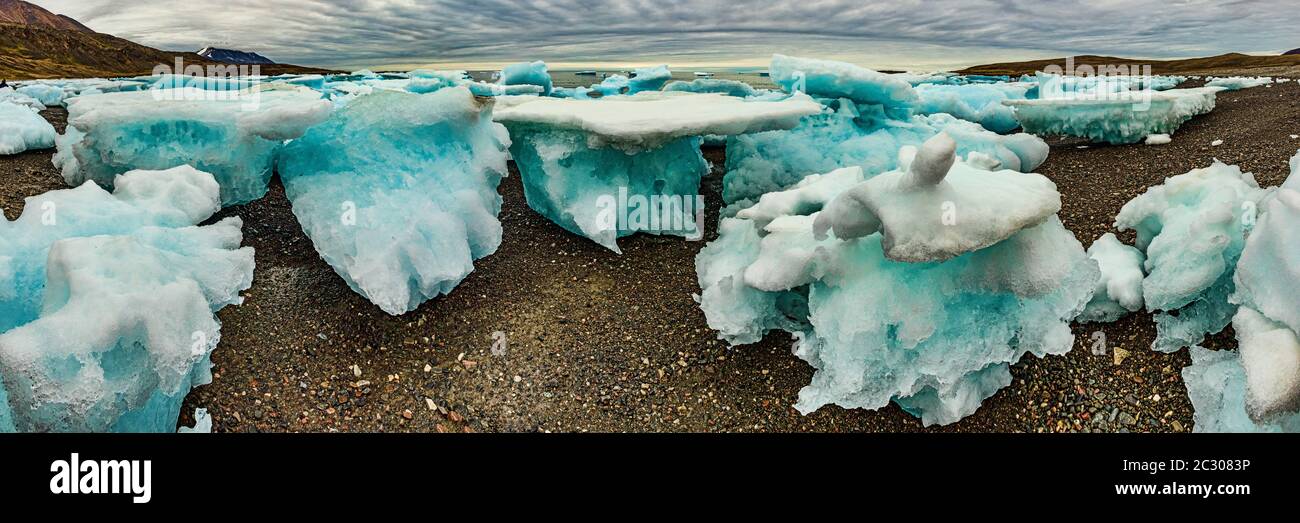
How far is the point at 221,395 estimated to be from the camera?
297cm

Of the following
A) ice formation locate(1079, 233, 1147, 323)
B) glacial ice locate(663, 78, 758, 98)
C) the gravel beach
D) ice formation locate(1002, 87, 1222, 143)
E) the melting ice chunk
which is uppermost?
glacial ice locate(663, 78, 758, 98)

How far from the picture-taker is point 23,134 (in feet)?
17.6

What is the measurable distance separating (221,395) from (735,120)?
3.00 meters

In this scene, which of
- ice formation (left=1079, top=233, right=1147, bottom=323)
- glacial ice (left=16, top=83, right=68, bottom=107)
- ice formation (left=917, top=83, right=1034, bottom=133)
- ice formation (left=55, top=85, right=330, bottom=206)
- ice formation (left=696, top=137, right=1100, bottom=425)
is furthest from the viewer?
glacial ice (left=16, top=83, right=68, bottom=107)

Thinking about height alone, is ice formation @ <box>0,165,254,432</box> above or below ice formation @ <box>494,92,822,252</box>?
below

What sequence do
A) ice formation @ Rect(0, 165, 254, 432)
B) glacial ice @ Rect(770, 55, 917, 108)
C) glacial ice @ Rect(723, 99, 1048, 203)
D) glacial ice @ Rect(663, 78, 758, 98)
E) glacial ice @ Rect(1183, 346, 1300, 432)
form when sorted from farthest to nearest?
glacial ice @ Rect(663, 78, 758, 98) < glacial ice @ Rect(770, 55, 917, 108) < glacial ice @ Rect(723, 99, 1048, 203) < glacial ice @ Rect(1183, 346, 1300, 432) < ice formation @ Rect(0, 165, 254, 432)

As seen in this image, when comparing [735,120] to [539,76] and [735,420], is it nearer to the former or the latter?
[735,420]

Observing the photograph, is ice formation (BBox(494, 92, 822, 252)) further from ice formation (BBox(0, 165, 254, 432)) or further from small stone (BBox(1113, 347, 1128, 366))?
small stone (BBox(1113, 347, 1128, 366))

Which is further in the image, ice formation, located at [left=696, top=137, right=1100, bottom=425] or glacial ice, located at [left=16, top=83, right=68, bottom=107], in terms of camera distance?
glacial ice, located at [left=16, top=83, right=68, bottom=107]

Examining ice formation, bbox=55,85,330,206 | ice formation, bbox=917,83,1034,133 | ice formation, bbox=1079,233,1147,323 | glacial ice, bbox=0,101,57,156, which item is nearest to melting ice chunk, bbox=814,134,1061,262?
ice formation, bbox=1079,233,1147,323

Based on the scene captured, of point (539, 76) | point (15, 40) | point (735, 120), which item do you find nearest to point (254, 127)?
point (735, 120)

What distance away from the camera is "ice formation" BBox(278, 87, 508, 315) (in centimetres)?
335

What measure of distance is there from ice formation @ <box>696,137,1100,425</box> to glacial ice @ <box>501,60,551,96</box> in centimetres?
667

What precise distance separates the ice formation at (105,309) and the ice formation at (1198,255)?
13.8 ft
